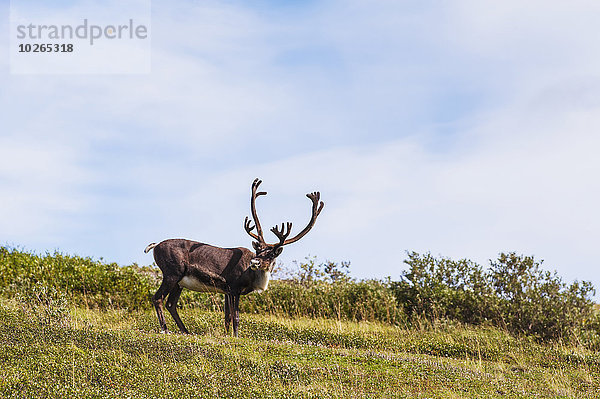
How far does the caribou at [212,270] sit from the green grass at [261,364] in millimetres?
1045

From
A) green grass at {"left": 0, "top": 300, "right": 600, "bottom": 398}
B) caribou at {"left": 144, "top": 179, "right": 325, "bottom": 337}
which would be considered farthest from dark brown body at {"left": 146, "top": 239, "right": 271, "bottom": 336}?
green grass at {"left": 0, "top": 300, "right": 600, "bottom": 398}

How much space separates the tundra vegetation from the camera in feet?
29.2

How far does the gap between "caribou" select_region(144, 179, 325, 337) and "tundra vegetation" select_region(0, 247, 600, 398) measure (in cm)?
80

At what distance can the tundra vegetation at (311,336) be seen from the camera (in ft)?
29.2

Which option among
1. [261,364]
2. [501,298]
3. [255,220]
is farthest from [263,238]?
[501,298]

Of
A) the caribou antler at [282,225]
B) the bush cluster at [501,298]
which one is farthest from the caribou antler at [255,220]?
the bush cluster at [501,298]

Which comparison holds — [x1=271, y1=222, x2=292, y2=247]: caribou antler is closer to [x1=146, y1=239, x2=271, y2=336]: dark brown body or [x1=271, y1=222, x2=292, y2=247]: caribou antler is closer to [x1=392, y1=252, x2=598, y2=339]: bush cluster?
[x1=146, y1=239, x2=271, y2=336]: dark brown body

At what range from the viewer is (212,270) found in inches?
535

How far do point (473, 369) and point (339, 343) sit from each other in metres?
3.83

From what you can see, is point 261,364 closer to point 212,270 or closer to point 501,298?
point 212,270

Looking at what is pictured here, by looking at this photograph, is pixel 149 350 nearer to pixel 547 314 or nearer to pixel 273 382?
pixel 273 382

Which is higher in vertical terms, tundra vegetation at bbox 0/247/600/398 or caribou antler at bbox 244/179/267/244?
caribou antler at bbox 244/179/267/244

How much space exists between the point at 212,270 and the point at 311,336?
3.51 meters

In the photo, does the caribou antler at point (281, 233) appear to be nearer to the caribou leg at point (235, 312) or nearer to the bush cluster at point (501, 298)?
the caribou leg at point (235, 312)
